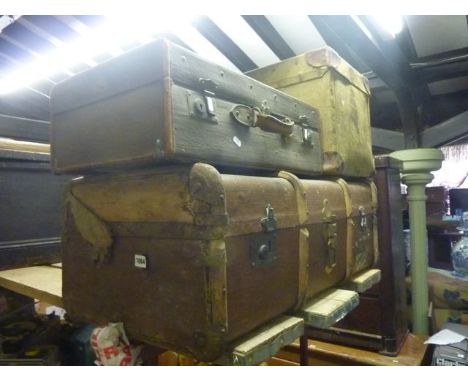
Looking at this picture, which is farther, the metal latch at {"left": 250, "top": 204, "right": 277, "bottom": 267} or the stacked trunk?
the metal latch at {"left": 250, "top": 204, "right": 277, "bottom": 267}

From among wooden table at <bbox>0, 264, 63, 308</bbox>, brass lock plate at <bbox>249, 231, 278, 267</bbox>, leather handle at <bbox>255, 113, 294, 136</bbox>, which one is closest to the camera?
brass lock plate at <bbox>249, 231, 278, 267</bbox>

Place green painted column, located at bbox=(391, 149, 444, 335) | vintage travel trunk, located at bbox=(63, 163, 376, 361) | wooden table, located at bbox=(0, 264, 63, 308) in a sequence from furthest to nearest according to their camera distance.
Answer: green painted column, located at bbox=(391, 149, 444, 335) < wooden table, located at bbox=(0, 264, 63, 308) < vintage travel trunk, located at bbox=(63, 163, 376, 361)

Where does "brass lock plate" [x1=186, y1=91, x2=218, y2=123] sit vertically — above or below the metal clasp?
above

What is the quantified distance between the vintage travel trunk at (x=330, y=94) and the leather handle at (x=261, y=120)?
31 centimetres

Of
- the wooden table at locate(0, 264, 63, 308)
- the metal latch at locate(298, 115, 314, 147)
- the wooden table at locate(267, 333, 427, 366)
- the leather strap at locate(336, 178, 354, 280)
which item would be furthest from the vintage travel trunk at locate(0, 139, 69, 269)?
the wooden table at locate(267, 333, 427, 366)

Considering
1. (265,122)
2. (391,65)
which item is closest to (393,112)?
(391,65)

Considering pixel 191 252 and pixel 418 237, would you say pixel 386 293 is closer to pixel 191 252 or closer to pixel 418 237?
pixel 418 237

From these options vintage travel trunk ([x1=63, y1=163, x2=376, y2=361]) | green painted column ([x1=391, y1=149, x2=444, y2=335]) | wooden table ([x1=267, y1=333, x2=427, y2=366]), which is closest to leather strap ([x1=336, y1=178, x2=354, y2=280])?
vintage travel trunk ([x1=63, y1=163, x2=376, y2=361])

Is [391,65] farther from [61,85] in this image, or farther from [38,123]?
[38,123]

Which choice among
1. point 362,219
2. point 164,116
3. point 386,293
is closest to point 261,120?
point 164,116

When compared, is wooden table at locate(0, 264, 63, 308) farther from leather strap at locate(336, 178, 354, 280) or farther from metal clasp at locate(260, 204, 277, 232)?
leather strap at locate(336, 178, 354, 280)

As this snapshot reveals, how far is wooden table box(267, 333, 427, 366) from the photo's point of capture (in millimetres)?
2158

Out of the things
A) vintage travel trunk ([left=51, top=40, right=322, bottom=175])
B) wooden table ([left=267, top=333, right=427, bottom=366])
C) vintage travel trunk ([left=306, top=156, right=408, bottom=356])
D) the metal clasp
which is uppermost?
vintage travel trunk ([left=51, top=40, right=322, bottom=175])

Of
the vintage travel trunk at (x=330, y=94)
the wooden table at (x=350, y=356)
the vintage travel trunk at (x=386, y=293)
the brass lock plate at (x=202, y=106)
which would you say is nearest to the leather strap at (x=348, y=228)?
the vintage travel trunk at (x=330, y=94)
